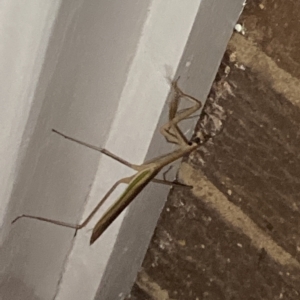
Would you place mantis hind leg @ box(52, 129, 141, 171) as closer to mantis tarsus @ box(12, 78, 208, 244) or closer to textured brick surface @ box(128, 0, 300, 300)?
mantis tarsus @ box(12, 78, 208, 244)

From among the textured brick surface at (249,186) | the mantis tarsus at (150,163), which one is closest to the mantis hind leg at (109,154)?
the mantis tarsus at (150,163)

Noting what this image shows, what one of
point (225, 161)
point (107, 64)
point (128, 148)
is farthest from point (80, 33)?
point (225, 161)

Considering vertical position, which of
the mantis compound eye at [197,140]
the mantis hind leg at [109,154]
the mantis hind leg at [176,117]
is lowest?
the mantis hind leg at [109,154]

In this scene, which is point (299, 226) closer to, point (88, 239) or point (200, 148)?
point (200, 148)

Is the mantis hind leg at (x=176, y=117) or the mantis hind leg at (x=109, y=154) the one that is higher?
the mantis hind leg at (x=176, y=117)

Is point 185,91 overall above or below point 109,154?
above

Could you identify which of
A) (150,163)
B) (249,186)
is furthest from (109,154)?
(249,186)

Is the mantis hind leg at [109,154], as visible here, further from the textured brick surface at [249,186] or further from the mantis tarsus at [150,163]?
the textured brick surface at [249,186]

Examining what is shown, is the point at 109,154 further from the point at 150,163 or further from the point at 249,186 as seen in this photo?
the point at 249,186

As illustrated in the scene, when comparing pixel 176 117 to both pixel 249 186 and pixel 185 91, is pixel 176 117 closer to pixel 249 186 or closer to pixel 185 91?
pixel 185 91

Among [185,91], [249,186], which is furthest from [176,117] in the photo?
[249,186]

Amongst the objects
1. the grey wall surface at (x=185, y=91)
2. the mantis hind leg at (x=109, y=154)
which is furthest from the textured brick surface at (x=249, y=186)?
the mantis hind leg at (x=109, y=154)
